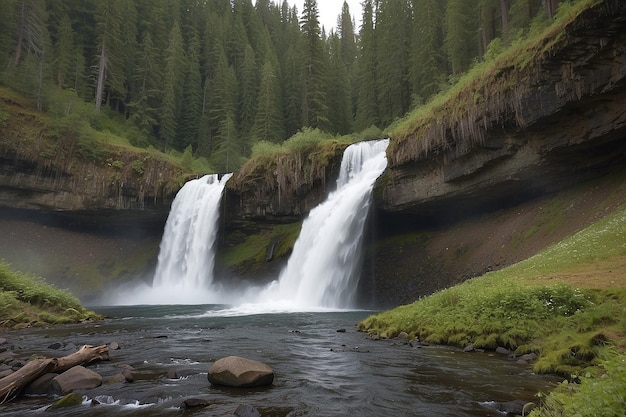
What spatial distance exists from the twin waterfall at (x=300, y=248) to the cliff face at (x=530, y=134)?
2813 millimetres

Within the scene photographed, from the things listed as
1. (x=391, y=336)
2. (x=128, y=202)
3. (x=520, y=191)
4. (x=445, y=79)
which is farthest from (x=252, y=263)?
(x=445, y=79)

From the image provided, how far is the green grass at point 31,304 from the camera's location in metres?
15.3

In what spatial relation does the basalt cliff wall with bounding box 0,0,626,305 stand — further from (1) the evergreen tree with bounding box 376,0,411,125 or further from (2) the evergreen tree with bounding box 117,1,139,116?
(1) the evergreen tree with bounding box 376,0,411,125

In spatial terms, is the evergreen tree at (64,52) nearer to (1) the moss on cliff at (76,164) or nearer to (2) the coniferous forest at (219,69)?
(2) the coniferous forest at (219,69)

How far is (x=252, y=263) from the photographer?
34.3 metres

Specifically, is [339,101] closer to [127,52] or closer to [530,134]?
[127,52]

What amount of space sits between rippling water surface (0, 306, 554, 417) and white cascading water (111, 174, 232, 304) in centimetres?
2214

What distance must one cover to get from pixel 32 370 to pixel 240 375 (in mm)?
3473

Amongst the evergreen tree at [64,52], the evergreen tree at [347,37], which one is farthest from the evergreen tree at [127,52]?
the evergreen tree at [347,37]

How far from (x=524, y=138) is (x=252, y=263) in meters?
23.0

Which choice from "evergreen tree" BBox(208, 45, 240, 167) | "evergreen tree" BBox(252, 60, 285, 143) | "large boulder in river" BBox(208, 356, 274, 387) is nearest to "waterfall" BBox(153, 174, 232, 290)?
"evergreen tree" BBox(208, 45, 240, 167)

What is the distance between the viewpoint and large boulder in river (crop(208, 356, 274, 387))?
22.4 feet

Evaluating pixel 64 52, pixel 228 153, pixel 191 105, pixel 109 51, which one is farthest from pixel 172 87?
pixel 228 153

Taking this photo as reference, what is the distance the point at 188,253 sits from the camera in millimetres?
35500
